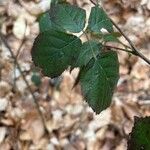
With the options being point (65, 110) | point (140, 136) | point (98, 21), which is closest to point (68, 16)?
point (98, 21)

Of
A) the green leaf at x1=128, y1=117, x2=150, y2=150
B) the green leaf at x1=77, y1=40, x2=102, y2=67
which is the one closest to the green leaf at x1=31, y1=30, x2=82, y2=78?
the green leaf at x1=77, y1=40, x2=102, y2=67

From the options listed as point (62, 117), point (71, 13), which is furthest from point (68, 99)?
point (71, 13)

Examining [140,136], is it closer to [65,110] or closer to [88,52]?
[88,52]

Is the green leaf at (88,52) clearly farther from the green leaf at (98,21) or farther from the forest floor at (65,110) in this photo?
the forest floor at (65,110)

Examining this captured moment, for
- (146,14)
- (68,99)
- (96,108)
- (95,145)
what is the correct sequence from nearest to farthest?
(96,108) → (95,145) → (68,99) → (146,14)

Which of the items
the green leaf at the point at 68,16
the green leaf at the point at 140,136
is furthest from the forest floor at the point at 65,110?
the green leaf at the point at 140,136

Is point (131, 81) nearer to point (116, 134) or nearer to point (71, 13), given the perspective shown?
point (116, 134)
